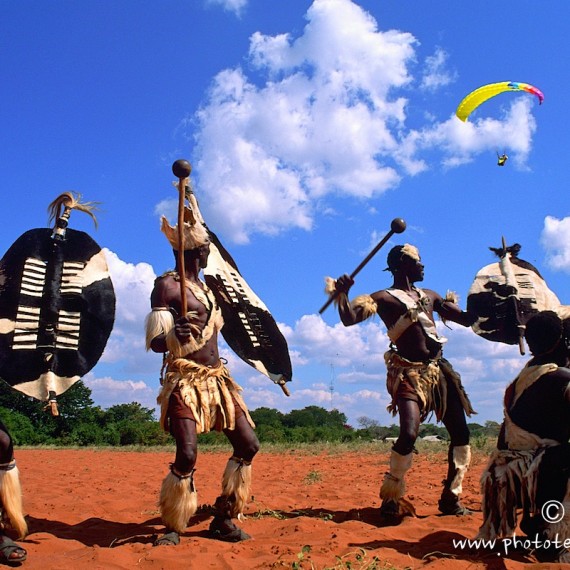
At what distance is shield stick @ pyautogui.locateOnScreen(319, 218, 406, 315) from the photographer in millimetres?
4844

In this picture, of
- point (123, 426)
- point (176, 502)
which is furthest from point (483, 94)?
point (123, 426)

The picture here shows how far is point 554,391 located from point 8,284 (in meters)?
3.71

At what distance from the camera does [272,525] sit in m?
4.63

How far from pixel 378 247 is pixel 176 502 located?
2.40 metres

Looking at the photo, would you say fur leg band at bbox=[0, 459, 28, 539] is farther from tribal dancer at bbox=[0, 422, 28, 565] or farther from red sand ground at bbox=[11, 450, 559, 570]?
red sand ground at bbox=[11, 450, 559, 570]

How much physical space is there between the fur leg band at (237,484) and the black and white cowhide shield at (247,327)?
856mm

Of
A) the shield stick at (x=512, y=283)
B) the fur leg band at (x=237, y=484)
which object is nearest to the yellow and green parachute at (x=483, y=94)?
the shield stick at (x=512, y=283)

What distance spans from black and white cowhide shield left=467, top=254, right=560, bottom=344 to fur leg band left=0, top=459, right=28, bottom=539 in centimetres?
369

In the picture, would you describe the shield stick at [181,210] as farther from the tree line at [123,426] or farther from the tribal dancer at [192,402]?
the tree line at [123,426]

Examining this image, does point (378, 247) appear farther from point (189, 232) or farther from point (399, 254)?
point (189, 232)

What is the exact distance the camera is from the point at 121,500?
20.0 ft

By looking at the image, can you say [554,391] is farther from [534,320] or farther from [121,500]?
[121,500]

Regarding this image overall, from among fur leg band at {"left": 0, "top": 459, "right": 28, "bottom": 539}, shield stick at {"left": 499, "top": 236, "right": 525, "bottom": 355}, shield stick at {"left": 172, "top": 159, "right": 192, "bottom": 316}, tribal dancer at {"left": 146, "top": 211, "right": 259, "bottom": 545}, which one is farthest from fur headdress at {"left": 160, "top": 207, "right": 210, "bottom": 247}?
shield stick at {"left": 499, "top": 236, "right": 525, "bottom": 355}

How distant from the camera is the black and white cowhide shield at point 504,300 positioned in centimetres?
513
